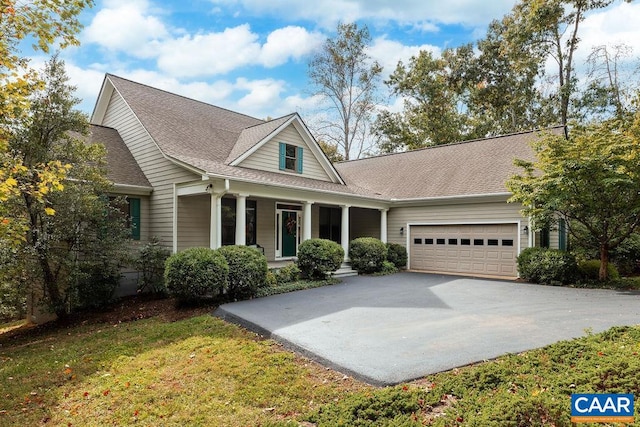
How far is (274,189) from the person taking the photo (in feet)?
35.6

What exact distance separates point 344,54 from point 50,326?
24.1m

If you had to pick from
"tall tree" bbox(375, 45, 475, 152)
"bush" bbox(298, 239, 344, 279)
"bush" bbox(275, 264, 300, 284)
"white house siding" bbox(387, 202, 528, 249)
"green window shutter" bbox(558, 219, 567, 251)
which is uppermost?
"tall tree" bbox(375, 45, 475, 152)

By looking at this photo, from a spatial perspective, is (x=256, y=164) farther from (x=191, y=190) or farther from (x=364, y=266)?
(x=364, y=266)

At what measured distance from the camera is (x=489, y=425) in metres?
2.96

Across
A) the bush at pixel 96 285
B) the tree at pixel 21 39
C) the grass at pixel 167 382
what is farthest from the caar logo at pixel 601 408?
the bush at pixel 96 285

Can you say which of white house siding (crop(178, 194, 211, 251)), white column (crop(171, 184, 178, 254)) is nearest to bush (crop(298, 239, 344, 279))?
white house siding (crop(178, 194, 211, 251))

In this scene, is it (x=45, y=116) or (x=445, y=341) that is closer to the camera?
(x=445, y=341)

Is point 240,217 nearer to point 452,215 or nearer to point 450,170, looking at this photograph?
point 452,215

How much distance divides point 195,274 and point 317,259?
12.9ft

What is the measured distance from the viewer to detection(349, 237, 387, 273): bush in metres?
13.2

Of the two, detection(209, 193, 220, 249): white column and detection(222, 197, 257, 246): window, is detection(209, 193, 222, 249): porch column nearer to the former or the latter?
detection(209, 193, 220, 249): white column

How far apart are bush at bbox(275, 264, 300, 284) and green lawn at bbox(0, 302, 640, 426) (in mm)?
4464

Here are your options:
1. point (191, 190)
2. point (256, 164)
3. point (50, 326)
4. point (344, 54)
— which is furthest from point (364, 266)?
point (344, 54)

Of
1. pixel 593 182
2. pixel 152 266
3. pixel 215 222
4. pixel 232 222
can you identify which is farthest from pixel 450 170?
pixel 152 266
